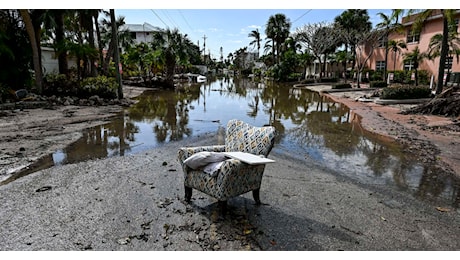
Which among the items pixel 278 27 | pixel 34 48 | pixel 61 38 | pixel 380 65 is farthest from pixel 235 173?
pixel 278 27

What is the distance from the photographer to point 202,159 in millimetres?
3385

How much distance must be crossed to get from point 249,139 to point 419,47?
93.2 feet

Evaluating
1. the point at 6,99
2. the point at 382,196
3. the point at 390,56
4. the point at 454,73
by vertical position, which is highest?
the point at 390,56

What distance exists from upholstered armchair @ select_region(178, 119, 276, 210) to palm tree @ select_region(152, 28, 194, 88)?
72.5 ft

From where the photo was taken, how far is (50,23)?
13.2 meters

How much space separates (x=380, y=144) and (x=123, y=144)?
21.5 ft

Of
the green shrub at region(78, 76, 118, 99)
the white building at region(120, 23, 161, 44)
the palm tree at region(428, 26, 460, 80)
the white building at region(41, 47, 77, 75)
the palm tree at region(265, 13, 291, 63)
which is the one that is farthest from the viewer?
the white building at region(120, 23, 161, 44)

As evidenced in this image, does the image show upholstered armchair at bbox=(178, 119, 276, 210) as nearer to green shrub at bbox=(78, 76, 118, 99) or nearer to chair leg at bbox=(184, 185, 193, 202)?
chair leg at bbox=(184, 185, 193, 202)

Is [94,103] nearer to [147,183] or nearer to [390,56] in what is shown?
[147,183]

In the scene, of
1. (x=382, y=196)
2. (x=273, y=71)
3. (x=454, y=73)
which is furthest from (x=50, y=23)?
(x=273, y=71)

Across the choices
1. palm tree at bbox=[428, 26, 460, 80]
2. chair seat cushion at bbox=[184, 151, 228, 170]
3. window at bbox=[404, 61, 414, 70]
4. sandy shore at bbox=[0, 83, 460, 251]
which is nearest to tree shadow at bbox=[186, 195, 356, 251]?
sandy shore at bbox=[0, 83, 460, 251]

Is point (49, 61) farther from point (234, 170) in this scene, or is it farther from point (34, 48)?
point (234, 170)

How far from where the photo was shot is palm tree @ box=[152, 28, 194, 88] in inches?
1013

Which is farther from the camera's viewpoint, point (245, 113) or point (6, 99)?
point (245, 113)
